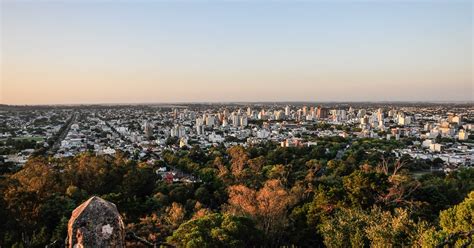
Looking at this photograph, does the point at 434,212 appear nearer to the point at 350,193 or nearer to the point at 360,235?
the point at 350,193

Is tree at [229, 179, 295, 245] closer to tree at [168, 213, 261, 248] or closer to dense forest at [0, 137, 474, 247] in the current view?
dense forest at [0, 137, 474, 247]

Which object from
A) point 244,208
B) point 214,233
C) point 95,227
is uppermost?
point 95,227

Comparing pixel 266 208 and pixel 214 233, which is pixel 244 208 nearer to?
pixel 266 208

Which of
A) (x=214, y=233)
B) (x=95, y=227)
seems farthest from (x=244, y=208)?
(x=95, y=227)

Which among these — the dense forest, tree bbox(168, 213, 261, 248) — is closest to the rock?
the dense forest

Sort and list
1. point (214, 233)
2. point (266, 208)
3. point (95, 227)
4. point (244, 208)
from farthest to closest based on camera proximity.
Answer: point (244, 208) < point (266, 208) < point (214, 233) < point (95, 227)

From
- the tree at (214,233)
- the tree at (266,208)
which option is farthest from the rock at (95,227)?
the tree at (266,208)

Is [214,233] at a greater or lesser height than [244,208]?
greater
